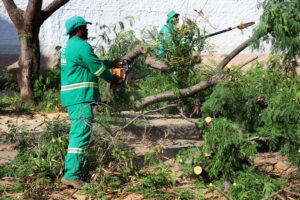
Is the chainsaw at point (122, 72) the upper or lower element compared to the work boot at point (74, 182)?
upper

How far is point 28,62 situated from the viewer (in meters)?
8.00

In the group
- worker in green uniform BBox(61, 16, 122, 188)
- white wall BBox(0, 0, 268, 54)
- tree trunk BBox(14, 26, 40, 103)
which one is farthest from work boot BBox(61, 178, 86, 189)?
white wall BBox(0, 0, 268, 54)

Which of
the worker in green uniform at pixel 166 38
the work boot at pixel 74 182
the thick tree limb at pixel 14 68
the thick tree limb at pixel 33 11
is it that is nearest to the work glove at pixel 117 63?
the worker in green uniform at pixel 166 38

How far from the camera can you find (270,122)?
4.79 m

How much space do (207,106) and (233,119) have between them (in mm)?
441

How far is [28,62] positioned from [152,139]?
2.70 m

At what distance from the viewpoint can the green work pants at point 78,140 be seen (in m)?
4.79

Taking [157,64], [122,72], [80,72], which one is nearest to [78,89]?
[80,72]

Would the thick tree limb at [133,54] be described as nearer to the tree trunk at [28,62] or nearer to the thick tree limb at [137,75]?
the thick tree limb at [137,75]

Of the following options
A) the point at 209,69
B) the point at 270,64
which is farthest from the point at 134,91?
the point at 270,64

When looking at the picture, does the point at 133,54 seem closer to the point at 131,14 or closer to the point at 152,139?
the point at 152,139

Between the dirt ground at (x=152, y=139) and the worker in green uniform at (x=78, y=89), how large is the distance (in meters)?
0.31

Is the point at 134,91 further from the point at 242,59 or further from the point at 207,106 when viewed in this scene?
the point at 242,59

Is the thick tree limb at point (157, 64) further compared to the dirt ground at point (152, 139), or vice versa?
the thick tree limb at point (157, 64)
